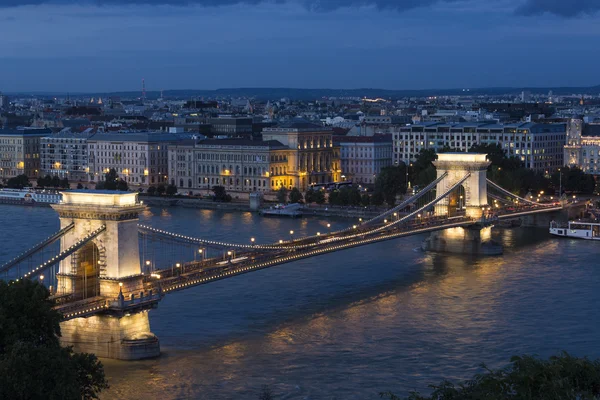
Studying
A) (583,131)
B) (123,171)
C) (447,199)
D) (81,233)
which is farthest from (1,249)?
(583,131)

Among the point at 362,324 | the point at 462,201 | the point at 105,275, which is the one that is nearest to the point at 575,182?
the point at 462,201

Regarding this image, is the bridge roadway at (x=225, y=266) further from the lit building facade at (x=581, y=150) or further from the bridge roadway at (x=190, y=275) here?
the lit building facade at (x=581, y=150)

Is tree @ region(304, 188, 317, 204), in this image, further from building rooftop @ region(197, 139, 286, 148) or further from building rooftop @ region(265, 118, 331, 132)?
building rooftop @ region(265, 118, 331, 132)

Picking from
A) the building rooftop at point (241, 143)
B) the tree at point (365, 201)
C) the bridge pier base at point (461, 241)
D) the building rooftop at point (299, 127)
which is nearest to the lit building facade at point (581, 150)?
the building rooftop at point (299, 127)

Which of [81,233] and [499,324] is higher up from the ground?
[81,233]

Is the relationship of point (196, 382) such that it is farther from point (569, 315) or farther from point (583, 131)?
point (583, 131)

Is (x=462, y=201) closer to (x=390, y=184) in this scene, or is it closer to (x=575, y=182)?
(x=390, y=184)
